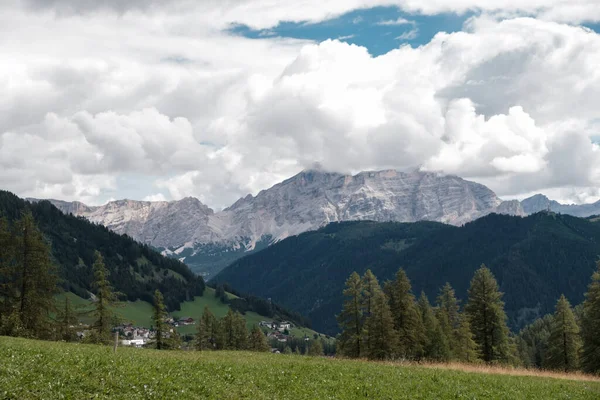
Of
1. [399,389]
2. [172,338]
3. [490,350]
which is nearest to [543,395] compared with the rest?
[399,389]

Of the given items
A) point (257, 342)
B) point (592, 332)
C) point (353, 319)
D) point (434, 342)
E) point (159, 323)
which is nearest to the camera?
point (592, 332)

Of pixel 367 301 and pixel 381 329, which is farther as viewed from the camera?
pixel 367 301

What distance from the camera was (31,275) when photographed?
202 ft

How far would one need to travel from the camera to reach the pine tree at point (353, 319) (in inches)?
2689

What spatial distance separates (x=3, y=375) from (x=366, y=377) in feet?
63.6

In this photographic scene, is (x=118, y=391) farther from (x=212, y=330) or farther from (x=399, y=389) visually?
(x=212, y=330)

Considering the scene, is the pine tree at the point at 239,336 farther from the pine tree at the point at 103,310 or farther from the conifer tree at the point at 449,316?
the pine tree at the point at 103,310

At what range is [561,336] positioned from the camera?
80375 millimetres

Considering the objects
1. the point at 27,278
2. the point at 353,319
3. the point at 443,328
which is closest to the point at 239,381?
the point at 353,319

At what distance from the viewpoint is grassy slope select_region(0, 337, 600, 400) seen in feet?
72.7

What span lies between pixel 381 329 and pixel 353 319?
4.78m

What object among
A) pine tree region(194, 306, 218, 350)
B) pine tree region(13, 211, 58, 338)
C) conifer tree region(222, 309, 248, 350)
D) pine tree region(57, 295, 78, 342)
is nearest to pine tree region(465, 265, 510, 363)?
conifer tree region(222, 309, 248, 350)

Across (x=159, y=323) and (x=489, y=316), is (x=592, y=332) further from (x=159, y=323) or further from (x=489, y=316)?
(x=159, y=323)

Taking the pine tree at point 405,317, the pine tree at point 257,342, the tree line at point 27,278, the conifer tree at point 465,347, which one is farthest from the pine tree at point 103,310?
the conifer tree at point 465,347
